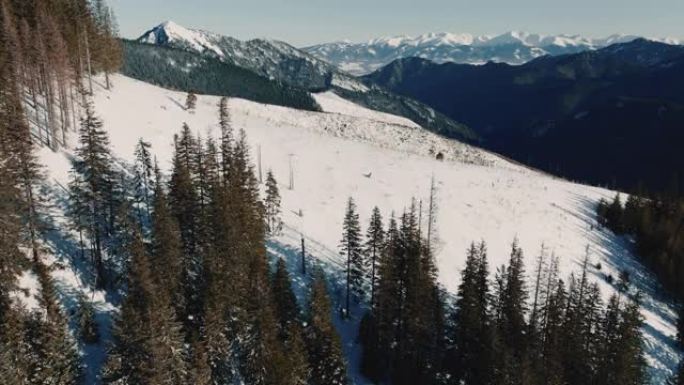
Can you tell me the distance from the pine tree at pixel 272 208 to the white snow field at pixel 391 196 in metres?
1.48

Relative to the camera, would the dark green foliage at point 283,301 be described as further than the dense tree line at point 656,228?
No

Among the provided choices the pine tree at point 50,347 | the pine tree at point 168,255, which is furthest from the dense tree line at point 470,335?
the pine tree at point 50,347

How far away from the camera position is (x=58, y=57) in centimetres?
5938

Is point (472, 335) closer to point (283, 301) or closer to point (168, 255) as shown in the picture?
point (283, 301)

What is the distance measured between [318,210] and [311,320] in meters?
30.3

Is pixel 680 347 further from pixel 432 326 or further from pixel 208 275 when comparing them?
pixel 208 275

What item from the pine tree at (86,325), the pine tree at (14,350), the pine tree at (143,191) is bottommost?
the pine tree at (86,325)

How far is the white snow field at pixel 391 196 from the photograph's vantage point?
206 ft

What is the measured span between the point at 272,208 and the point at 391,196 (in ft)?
74.8

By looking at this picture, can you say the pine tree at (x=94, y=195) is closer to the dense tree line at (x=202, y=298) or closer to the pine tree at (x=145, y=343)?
the dense tree line at (x=202, y=298)

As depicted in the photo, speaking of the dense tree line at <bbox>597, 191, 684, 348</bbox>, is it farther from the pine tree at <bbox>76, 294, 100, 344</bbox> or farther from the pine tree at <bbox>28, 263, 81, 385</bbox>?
the pine tree at <bbox>28, 263, 81, 385</bbox>

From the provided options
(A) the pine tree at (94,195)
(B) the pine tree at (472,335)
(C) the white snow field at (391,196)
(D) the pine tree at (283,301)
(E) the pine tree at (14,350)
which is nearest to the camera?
(E) the pine tree at (14,350)

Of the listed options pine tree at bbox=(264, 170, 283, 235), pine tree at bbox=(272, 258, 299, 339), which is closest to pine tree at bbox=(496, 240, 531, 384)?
pine tree at bbox=(272, 258, 299, 339)

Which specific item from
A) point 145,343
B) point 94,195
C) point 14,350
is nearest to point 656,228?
point 145,343
